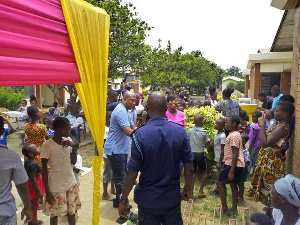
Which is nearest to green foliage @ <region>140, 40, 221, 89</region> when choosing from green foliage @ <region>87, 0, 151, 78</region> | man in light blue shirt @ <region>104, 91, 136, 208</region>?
green foliage @ <region>87, 0, 151, 78</region>

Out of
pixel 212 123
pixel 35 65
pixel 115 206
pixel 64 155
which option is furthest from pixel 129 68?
pixel 35 65

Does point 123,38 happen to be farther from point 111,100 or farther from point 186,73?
point 186,73

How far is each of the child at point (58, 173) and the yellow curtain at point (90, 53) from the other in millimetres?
556

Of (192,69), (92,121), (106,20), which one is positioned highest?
(192,69)

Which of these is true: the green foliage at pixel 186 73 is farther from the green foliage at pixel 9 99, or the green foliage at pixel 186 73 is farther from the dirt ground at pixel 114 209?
the dirt ground at pixel 114 209

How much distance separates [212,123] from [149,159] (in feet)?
11.0

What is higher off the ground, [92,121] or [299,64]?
[299,64]

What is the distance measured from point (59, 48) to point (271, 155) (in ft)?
8.69

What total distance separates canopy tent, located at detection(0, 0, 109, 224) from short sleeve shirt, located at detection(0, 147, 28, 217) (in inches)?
23.8

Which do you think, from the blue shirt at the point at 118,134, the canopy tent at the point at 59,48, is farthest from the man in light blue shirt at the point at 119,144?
the canopy tent at the point at 59,48

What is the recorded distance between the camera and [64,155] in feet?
9.77

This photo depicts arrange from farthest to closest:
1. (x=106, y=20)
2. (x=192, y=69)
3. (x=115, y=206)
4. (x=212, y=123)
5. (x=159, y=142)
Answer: (x=192, y=69)
(x=212, y=123)
(x=115, y=206)
(x=106, y=20)
(x=159, y=142)

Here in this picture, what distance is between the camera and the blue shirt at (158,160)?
2.39 m

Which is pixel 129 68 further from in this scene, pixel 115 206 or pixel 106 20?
pixel 106 20
